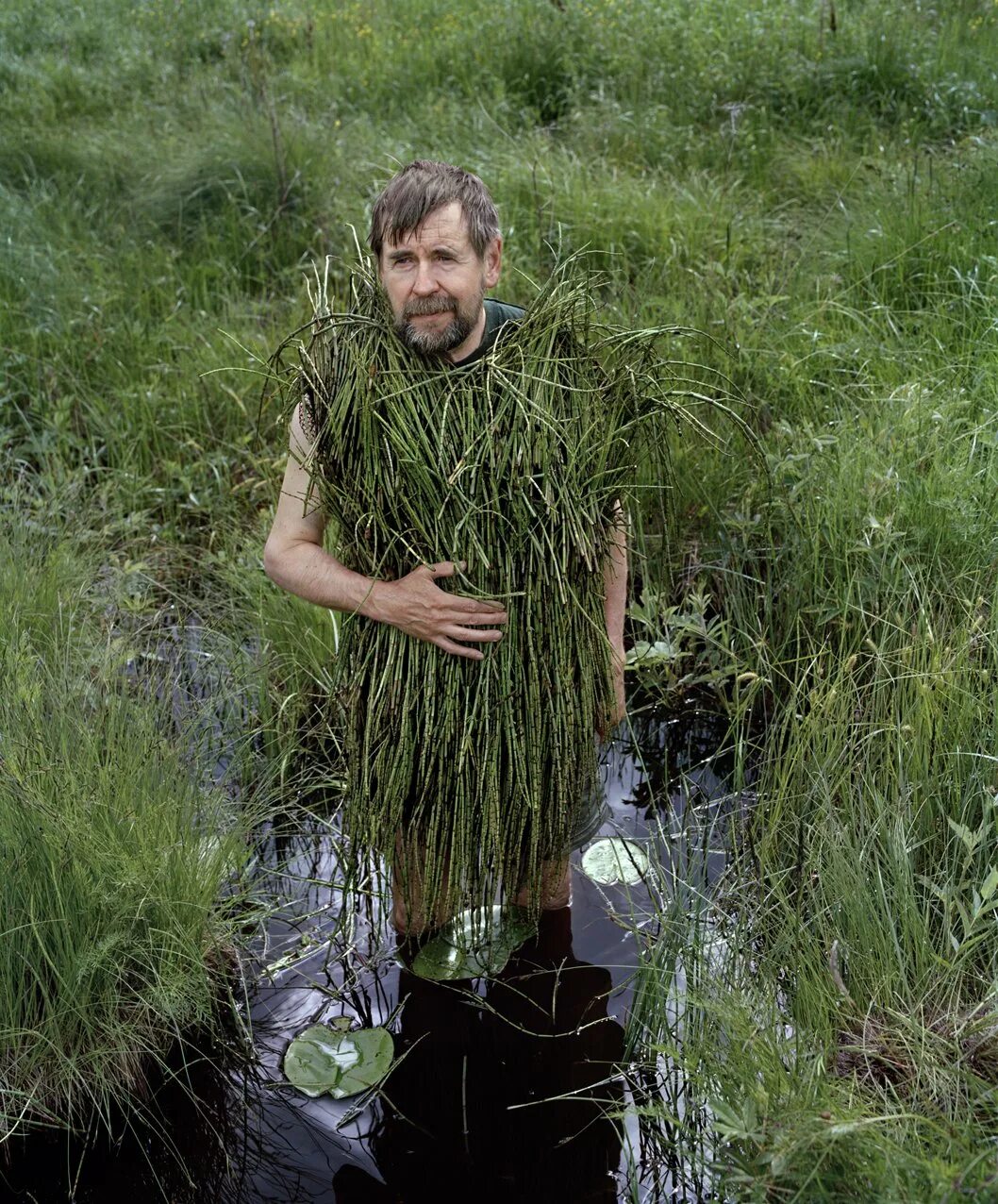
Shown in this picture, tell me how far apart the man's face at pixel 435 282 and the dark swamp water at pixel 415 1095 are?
1115 millimetres

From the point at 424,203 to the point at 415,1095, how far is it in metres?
1.79

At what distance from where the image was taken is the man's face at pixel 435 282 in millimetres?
2320

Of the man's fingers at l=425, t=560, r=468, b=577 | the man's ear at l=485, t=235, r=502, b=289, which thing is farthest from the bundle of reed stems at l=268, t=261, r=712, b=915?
the man's ear at l=485, t=235, r=502, b=289

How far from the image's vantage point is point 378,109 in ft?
21.1

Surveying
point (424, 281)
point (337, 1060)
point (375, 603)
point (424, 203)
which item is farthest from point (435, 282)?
point (337, 1060)

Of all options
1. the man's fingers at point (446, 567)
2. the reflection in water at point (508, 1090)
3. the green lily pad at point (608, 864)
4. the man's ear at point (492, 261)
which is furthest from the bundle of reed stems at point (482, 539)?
the green lily pad at point (608, 864)

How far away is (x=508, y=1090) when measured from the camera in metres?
2.51

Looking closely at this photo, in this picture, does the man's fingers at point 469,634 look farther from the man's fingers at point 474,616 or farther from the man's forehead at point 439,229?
the man's forehead at point 439,229

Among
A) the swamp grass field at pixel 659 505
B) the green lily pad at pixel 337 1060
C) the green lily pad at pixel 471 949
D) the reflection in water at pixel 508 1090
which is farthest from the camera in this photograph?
the green lily pad at pixel 471 949

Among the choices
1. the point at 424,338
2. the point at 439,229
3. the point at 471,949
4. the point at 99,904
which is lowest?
the point at 471,949

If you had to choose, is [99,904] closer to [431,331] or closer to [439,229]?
[431,331]

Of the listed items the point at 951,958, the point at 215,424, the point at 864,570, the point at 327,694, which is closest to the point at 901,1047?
the point at 951,958

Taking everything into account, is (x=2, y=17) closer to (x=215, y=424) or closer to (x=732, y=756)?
(x=215, y=424)

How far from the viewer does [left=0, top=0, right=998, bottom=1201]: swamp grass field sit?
7.29 feet
